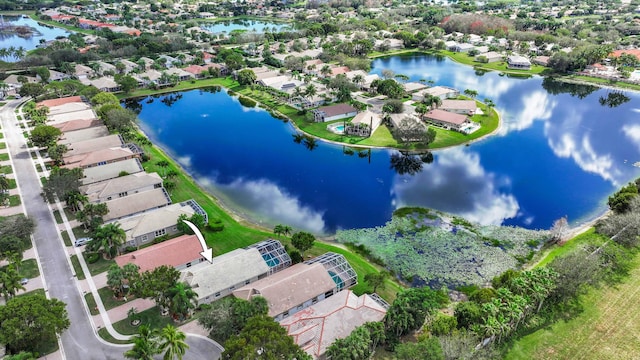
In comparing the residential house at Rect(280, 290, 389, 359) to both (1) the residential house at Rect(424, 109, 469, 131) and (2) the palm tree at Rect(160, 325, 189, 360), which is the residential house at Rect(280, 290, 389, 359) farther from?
(1) the residential house at Rect(424, 109, 469, 131)

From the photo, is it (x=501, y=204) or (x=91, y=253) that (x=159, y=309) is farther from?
(x=501, y=204)

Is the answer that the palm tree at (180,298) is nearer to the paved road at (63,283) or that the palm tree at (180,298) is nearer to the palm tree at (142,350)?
the paved road at (63,283)

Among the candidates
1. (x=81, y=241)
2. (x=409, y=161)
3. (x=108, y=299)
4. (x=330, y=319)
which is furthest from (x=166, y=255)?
(x=409, y=161)

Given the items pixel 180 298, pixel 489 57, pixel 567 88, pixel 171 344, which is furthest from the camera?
pixel 489 57

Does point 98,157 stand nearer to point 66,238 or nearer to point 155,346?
point 66,238

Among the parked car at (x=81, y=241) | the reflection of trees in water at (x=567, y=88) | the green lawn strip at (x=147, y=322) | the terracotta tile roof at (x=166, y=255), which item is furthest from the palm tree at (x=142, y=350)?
the reflection of trees in water at (x=567, y=88)
